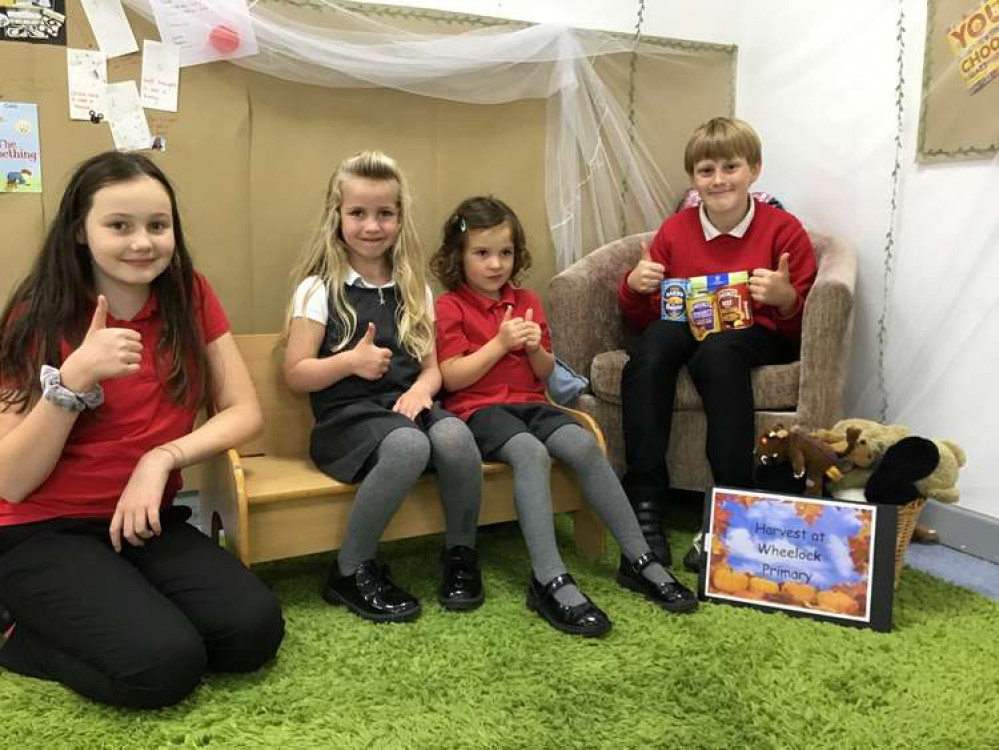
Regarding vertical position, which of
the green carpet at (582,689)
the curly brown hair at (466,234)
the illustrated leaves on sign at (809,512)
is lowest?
the green carpet at (582,689)

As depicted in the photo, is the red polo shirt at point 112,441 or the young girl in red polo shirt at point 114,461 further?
the red polo shirt at point 112,441

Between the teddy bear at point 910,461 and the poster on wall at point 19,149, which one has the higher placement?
the poster on wall at point 19,149

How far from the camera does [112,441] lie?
4.94ft

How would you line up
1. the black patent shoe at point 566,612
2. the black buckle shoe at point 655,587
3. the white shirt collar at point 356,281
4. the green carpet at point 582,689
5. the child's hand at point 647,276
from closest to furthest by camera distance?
the green carpet at point 582,689 → the black patent shoe at point 566,612 → the black buckle shoe at point 655,587 → the white shirt collar at point 356,281 → the child's hand at point 647,276

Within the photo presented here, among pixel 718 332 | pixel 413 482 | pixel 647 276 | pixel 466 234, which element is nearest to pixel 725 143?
pixel 647 276

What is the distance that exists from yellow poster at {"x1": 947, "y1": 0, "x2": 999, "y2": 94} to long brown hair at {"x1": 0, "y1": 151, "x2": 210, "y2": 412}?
1.97 m

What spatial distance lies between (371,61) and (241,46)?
0.35 m

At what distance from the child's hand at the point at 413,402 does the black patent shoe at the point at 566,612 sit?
44cm

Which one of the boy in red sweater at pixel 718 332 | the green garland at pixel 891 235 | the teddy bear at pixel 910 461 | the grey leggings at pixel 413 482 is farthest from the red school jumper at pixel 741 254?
the grey leggings at pixel 413 482

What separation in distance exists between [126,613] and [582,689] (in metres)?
0.75

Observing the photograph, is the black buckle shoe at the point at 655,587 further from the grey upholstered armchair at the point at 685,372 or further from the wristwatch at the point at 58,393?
the wristwatch at the point at 58,393

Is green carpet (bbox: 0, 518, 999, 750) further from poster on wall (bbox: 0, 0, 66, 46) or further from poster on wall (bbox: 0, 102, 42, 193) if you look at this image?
poster on wall (bbox: 0, 0, 66, 46)

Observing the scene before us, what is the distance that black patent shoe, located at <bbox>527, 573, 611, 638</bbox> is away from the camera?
1.60 meters

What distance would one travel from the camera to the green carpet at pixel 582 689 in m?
1.27
